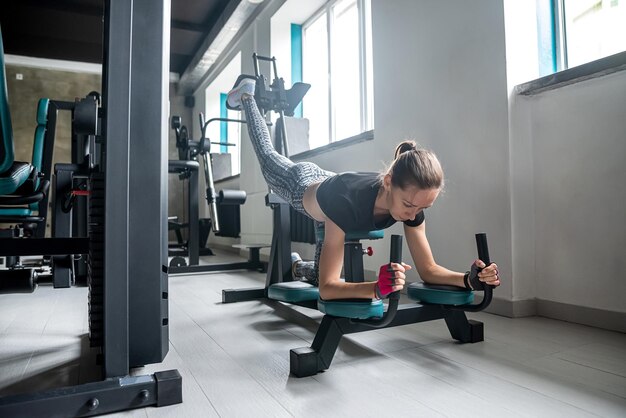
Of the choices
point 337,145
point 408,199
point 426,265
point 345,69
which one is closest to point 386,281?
point 408,199

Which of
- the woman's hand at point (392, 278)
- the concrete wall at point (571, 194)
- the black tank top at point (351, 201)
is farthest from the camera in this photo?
the concrete wall at point (571, 194)

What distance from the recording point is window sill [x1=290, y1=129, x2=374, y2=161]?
2768 millimetres

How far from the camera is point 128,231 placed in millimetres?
1022

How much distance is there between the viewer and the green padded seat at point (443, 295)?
4.45 feet

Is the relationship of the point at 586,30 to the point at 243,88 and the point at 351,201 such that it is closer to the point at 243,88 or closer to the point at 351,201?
the point at 351,201

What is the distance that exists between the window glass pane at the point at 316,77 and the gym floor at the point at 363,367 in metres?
2.50

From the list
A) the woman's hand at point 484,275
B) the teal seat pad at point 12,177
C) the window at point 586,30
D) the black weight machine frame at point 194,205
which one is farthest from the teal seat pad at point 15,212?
the window at point 586,30

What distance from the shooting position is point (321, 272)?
1.28 meters

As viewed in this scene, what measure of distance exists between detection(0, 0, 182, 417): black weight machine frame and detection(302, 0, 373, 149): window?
230cm

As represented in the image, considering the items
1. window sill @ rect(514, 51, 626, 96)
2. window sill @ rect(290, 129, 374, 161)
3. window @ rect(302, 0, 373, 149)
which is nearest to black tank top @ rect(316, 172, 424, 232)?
window sill @ rect(514, 51, 626, 96)

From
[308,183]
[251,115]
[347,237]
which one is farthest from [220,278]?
[347,237]

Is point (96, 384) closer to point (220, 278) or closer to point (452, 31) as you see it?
point (452, 31)

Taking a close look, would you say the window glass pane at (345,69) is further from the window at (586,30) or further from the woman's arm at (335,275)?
the woman's arm at (335,275)

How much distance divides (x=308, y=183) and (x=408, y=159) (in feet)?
2.20
